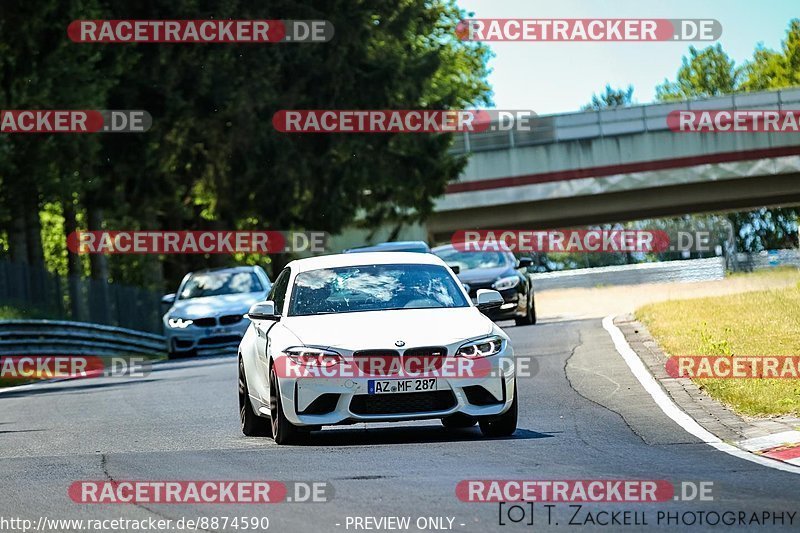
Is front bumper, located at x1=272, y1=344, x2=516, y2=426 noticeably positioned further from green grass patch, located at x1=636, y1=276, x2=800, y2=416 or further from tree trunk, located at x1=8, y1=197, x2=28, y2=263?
tree trunk, located at x1=8, y1=197, x2=28, y2=263

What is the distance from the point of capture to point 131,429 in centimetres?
1521

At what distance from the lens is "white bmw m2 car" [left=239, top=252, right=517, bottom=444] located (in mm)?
12273

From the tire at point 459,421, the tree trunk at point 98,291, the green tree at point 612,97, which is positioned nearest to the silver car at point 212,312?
the tree trunk at point 98,291

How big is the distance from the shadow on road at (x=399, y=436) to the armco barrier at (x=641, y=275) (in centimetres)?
4319

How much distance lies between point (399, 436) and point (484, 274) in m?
17.7

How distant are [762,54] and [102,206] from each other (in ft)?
266

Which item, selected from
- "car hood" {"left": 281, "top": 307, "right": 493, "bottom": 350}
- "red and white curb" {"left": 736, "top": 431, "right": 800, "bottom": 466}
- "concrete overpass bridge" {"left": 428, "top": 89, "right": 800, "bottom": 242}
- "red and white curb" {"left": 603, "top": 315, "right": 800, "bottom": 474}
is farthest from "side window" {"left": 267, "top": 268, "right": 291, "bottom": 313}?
"concrete overpass bridge" {"left": 428, "top": 89, "right": 800, "bottom": 242}

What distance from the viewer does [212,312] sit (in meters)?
30.6

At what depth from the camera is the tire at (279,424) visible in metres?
12.6

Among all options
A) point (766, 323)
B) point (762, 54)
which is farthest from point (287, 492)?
point (762, 54)

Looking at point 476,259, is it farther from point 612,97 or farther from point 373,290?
point 612,97

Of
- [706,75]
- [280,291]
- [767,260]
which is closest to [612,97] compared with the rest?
[706,75]

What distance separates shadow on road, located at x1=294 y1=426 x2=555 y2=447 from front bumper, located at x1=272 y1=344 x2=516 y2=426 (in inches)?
10.6

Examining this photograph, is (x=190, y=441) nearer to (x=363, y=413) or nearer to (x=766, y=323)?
(x=363, y=413)
